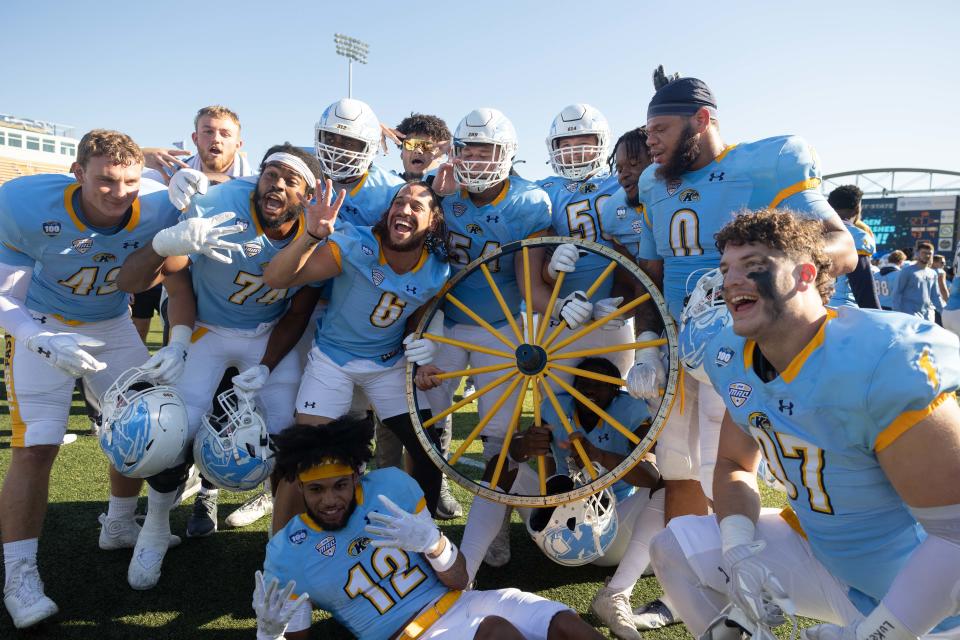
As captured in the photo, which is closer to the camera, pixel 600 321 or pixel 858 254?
pixel 600 321

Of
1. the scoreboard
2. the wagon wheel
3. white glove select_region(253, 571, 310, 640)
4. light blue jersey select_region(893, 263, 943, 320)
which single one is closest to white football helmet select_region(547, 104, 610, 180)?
the wagon wheel

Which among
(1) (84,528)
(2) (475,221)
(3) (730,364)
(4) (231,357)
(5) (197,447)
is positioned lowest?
(1) (84,528)

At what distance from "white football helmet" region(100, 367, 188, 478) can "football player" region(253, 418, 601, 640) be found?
64 centimetres

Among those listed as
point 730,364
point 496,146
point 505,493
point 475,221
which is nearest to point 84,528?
point 505,493

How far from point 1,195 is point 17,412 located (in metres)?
1.01

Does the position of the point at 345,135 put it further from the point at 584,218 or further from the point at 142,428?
the point at 142,428

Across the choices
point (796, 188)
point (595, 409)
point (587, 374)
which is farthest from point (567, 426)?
point (796, 188)

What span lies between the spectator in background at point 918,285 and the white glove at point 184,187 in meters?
10.4

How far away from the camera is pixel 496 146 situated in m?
3.67

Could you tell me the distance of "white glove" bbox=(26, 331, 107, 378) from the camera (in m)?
3.06

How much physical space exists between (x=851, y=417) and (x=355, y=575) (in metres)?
1.79

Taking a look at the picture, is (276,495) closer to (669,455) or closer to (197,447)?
(197,447)

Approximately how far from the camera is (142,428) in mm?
3018

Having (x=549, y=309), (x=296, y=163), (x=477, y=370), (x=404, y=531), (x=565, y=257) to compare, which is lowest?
(x=404, y=531)
